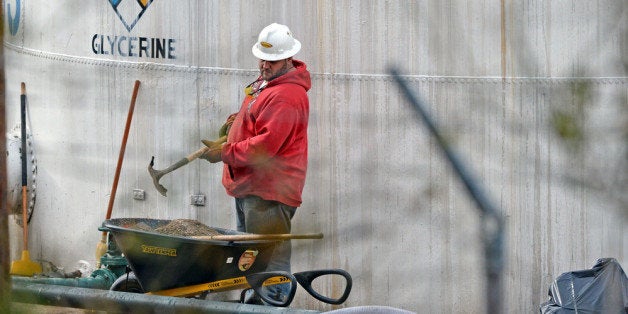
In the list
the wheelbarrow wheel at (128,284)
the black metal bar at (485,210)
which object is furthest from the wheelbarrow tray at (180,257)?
the black metal bar at (485,210)

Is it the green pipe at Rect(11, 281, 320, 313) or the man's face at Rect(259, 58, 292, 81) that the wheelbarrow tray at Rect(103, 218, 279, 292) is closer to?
the green pipe at Rect(11, 281, 320, 313)

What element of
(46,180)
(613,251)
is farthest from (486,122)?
(46,180)

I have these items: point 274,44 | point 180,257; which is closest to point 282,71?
point 274,44

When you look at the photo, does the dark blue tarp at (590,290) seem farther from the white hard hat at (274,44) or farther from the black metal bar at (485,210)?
the black metal bar at (485,210)

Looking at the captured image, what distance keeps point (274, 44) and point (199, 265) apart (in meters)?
1.56

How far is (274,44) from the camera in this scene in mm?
5867

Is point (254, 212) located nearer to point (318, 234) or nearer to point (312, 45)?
point (312, 45)

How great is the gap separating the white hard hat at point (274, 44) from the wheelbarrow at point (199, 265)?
1025 millimetres

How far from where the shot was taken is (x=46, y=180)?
7.54 meters

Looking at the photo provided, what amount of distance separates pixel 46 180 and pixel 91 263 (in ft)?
2.52

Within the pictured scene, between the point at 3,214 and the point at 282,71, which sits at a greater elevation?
the point at 282,71

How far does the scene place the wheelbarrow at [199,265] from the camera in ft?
14.7

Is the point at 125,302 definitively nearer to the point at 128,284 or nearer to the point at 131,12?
the point at 128,284

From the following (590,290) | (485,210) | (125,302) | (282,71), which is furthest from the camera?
(282,71)
